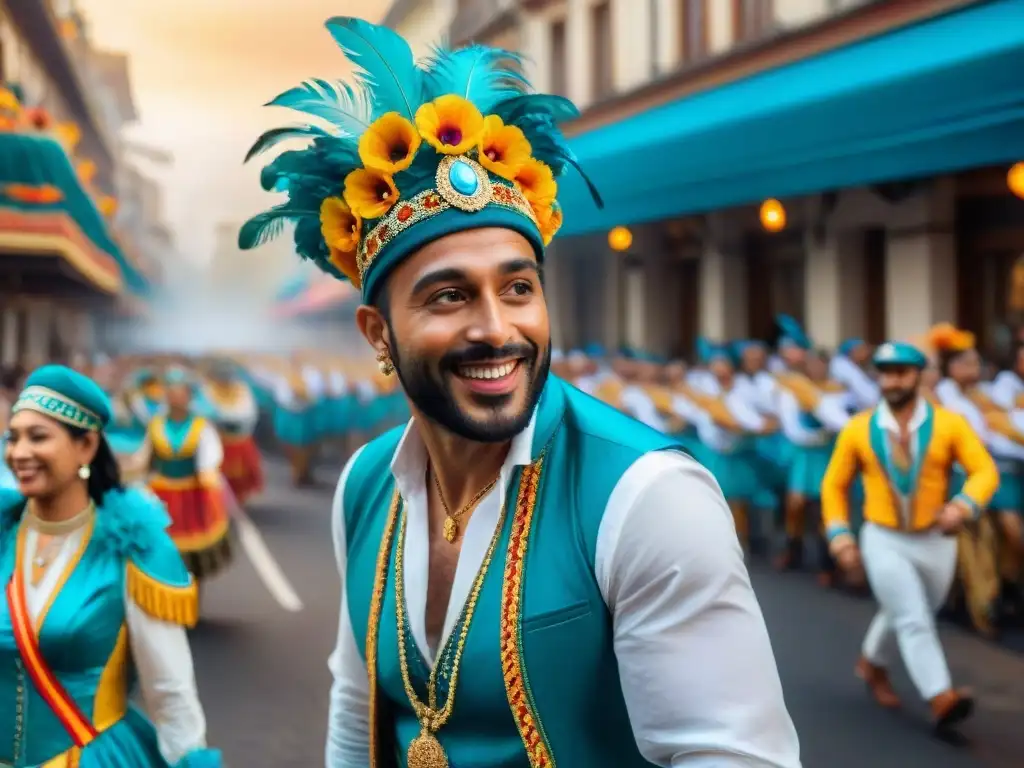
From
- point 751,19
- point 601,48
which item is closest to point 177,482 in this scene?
point 751,19

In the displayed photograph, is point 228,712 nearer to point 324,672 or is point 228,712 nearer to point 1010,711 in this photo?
point 324,672

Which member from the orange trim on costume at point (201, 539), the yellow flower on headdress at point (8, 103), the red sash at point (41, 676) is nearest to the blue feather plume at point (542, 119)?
the red sash at point (41, 676)

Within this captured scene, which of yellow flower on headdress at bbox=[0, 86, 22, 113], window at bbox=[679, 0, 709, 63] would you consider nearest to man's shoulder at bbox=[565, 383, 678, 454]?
yellow flower on headdress at bbox=[0, 86, 22, 113]

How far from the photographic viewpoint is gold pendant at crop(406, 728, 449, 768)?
1.88 meters

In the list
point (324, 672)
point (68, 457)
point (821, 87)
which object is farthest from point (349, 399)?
point (68, 457)

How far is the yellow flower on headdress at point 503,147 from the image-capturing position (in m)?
1.95

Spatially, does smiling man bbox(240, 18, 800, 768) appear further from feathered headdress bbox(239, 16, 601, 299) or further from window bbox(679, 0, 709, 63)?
window bbox(679, 0, 709, 63)

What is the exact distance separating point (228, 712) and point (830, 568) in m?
4.90

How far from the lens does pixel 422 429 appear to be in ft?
6.84

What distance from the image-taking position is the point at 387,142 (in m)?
1.94

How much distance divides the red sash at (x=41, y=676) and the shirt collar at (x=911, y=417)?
4.29 metres

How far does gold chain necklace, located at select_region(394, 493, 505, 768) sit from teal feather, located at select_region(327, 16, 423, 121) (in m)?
0.63

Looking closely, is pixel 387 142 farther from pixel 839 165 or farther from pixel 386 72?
pixel 839 165

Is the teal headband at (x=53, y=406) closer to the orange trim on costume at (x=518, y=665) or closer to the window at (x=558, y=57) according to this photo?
the orange trim on costume at (x=518, y=665)
